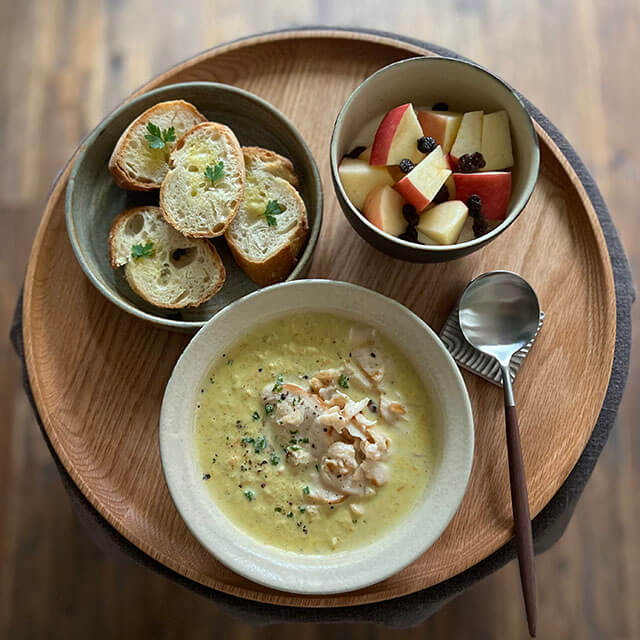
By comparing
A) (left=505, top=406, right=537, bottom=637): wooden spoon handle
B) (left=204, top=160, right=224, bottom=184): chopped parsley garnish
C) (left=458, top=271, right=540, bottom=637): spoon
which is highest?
(left=204, top=160, right=224, bottom=184): chopped parsley garnish

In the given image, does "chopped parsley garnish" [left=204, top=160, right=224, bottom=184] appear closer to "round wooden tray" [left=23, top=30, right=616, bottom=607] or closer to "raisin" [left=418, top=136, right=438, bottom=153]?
"round wooden tray" [left=23, top=30, right=616, bottom=607]

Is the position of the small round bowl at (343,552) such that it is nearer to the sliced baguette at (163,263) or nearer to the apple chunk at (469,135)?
the sliced baguette at (163,263)

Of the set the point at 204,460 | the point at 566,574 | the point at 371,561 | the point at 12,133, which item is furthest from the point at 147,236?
the point at 566,574

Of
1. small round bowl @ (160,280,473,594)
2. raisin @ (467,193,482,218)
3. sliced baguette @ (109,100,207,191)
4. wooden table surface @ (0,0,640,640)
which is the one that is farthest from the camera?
wooden table surface @ (0,0,640,640)

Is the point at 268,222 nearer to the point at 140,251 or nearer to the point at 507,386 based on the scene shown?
the point at 140,251

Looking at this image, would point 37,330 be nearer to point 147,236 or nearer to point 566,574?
point 147,236

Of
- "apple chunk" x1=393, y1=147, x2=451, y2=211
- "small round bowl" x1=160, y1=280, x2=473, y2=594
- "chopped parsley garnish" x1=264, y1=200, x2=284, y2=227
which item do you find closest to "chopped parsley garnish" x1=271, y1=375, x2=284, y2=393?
"small round bowl" x1=160, y1=280, x2=473, y2=594
